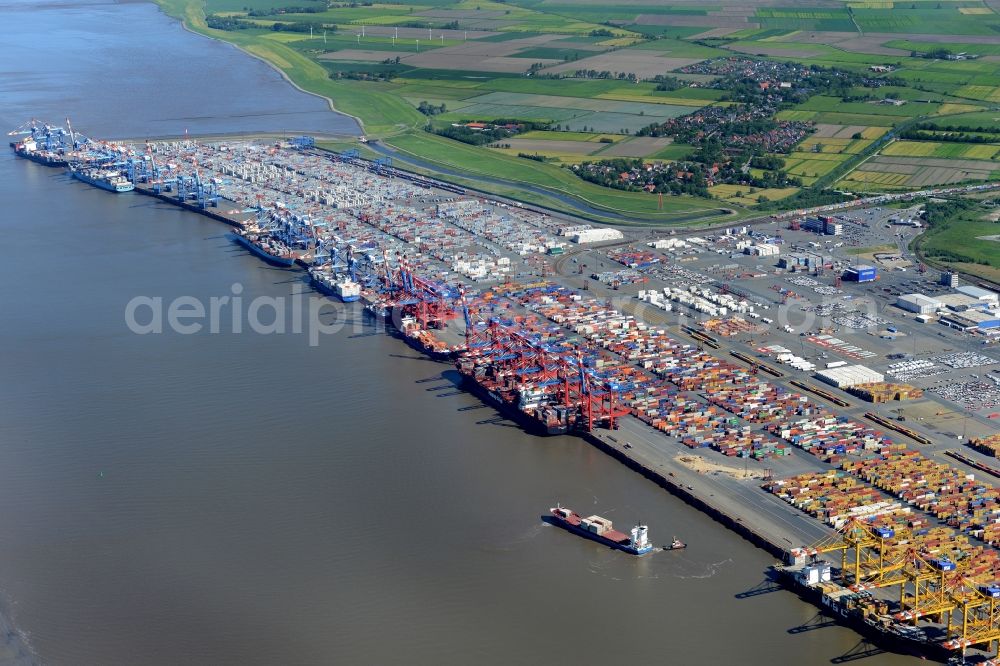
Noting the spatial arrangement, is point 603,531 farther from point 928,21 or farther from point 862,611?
point 928,21

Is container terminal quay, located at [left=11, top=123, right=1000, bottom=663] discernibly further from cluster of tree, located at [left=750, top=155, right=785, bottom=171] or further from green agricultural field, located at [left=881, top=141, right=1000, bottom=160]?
cluster of tree, located at [left=750, top=155, right=785, bottom=171]

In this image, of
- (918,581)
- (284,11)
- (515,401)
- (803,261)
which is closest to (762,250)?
(803,261)

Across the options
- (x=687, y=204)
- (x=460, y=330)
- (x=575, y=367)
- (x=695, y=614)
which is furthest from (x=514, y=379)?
(x=687, y=204)

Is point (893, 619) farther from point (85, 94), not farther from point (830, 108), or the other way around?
point (85, 94)

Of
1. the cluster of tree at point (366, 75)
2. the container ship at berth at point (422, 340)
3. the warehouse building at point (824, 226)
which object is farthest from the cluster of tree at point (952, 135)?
the cluster of tree at point (366, 75)

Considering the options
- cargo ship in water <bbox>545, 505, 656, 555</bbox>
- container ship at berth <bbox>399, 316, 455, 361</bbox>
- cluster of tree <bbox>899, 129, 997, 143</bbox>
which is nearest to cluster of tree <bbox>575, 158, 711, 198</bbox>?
cluster of tree <bbox>899, 129, 997, 143</bbox>

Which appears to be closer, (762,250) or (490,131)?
(762,250)
